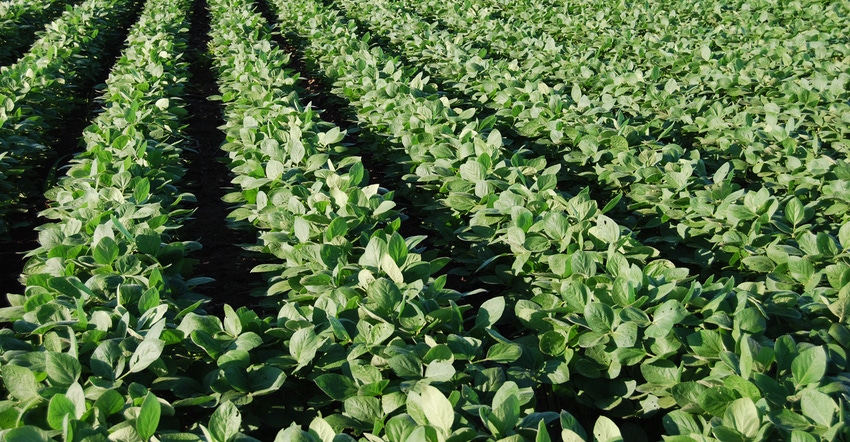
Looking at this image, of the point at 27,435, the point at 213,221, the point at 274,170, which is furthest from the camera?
the point at 213,221

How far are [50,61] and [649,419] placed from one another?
6351 mm

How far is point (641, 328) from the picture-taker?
2021 mm

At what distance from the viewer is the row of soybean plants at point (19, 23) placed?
8.45 metres

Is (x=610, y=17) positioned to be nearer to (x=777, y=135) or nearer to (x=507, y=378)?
(x=777, y=135)

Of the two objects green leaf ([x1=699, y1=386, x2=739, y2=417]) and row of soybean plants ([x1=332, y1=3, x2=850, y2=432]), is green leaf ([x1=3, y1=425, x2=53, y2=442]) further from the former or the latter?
row of soybean plants ([x1=332, y1=3, x2=850, y2=432])

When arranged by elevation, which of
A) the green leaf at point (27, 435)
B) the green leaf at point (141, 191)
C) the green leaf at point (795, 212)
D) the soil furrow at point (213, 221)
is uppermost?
the green leaf at point (27, 435)

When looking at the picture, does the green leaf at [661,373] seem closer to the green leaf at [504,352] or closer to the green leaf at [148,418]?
the green leaf at [504,352]

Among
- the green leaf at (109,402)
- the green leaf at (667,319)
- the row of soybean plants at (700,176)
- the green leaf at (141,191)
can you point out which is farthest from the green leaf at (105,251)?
the row of soybean plants at (700,176)

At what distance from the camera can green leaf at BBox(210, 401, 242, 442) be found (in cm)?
149

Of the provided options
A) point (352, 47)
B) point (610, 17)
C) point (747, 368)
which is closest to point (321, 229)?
point (747, 368)

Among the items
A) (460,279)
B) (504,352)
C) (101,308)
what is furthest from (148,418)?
(460,279)

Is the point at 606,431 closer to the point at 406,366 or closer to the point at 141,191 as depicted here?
the point at 406,366

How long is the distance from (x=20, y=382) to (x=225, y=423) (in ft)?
1.97

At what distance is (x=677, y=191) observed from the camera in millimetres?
3262
